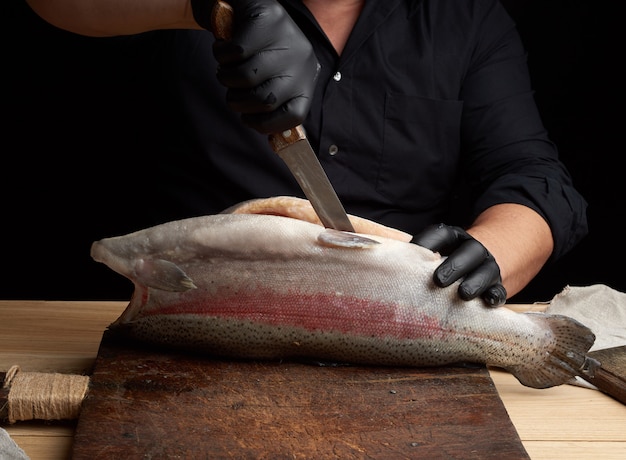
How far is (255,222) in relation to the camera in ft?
5.43

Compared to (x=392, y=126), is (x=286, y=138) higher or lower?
higher

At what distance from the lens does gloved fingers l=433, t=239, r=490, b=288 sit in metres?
1.66

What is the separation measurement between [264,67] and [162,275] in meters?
0.43

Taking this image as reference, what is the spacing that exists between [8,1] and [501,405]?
2.16 metres

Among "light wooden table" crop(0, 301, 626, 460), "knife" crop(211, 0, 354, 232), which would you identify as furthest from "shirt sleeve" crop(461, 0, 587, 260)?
"knife" crop(211, 0, 354, 232)

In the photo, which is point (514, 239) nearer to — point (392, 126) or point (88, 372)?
point (392, 126)

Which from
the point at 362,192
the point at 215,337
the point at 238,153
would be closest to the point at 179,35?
the point at 238,153

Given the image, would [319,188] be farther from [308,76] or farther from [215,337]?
[215,337]

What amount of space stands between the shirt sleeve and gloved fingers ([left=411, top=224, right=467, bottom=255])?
678 millimetres

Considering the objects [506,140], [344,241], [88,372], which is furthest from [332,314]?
[506,140]

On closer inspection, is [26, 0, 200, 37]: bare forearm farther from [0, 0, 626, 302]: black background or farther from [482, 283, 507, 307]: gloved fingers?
[482, 283, 507, 307]: gloved fingers

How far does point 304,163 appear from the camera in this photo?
1.68 meters

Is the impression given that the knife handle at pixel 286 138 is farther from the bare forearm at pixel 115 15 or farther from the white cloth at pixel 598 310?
the white cloth at pixel 598 310

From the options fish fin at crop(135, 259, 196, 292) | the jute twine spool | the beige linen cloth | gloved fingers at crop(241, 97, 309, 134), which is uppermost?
gloved fingers at crop(241, 97, 309, 134)
